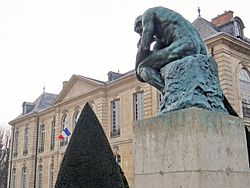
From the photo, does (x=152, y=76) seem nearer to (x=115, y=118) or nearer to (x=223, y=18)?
(x=223, y=18)

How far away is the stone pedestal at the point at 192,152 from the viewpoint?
Answer: 372cm

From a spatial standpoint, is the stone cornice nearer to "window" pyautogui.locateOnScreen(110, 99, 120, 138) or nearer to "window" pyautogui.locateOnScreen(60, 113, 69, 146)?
"window" pyautogui.locateOnScreen(110, 99, 120, 138)

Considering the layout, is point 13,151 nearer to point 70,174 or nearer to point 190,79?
point 70,174

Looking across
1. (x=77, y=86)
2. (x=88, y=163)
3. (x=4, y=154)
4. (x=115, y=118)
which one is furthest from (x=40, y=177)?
(x=88, y=163)

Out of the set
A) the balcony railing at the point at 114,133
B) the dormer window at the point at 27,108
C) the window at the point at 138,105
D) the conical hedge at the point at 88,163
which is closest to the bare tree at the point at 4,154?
the dormer window at the point at 27,108

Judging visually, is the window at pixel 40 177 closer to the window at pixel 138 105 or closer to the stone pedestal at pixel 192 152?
the window at pixel 138 105

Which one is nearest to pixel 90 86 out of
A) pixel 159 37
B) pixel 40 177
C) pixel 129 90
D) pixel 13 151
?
pixel 129 90

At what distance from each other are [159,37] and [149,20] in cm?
30

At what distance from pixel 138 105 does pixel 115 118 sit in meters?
2.52

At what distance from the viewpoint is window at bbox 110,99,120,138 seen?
24.0 metres

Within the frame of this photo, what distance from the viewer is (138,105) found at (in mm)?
22641

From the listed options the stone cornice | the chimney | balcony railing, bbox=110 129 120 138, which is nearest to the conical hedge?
the stone cornice

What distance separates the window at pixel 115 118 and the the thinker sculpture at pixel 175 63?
19095mm

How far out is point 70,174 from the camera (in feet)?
22.5
